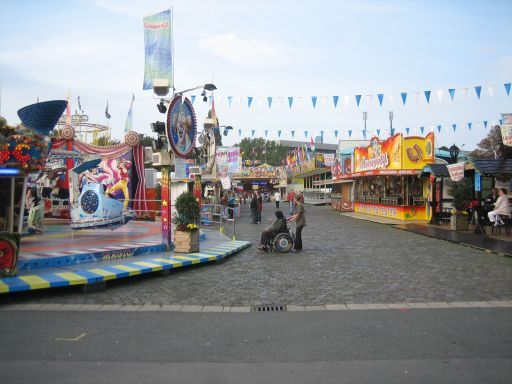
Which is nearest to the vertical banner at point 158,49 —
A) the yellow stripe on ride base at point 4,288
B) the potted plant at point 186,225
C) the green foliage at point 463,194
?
the potted plant at point 186,225

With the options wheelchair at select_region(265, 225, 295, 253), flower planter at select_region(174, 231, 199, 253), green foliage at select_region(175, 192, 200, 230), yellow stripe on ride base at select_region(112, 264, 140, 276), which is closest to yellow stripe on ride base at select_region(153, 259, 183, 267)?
yellow stripe on ride base at select_region(112, 264, 140, 276)

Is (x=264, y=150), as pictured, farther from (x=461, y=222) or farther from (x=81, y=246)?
(x=81, y=246)

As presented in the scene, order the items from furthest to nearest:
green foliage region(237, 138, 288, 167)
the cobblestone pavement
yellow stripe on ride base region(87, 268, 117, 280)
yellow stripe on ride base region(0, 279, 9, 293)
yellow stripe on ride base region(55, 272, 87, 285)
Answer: green foliage region(237, 138, 288, 167) → yellow stripe on ride base region(87, 268, 117, 280) → yellow stripe on ride base region(55, 272, 87, 285) → the cobblestone pavement → yellow stripe on ride base region(0, 279, 9, 293)

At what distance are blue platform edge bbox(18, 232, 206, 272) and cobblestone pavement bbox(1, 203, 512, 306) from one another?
1.15 meters

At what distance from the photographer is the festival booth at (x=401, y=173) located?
80.6ft

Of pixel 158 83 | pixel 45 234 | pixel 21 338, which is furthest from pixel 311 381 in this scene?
pixel 45 234

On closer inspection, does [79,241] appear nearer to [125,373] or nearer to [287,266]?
[287,266]

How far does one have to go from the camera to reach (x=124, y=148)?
67.8ft

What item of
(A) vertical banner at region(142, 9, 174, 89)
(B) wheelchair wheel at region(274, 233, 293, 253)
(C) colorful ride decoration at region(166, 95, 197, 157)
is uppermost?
(A) vertical banner at region(142, 9, 174, 89)

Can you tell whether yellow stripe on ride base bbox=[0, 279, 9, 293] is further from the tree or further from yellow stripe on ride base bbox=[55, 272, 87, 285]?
the tree

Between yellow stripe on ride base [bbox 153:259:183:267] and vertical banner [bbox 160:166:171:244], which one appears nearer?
yellow stripe on ride base [bbox 153:259:183:267]

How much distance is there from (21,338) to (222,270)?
5.40 m

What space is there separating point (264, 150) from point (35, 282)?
88.8 meters

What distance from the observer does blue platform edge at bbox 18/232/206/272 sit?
8.98m
